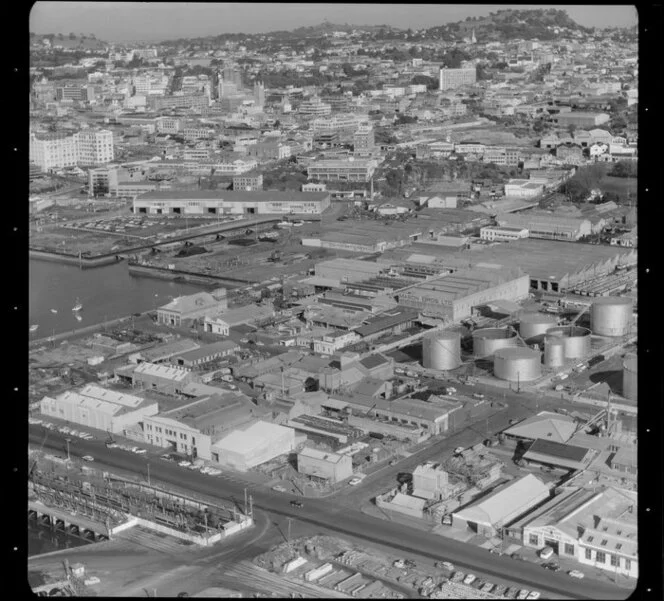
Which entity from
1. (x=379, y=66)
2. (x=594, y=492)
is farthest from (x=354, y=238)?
(x=379, y=66)

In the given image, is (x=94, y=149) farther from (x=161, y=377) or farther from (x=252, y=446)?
(x=252, y=446)

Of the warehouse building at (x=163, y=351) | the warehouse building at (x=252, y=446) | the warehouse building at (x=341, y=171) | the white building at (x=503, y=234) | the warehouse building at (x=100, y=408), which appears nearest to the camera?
the warehouse building at (x=252, y=446)

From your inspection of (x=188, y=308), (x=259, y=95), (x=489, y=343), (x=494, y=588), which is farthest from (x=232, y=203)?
(x=259, y=95)

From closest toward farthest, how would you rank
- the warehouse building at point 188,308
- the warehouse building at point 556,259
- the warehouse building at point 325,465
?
the warehouse building at point 325,465
the warehouse building at point 188,308
the warehouse building at point 556,259

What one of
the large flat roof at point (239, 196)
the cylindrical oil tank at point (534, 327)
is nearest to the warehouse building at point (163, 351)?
the cylindrical oil tank at point (534, 327)

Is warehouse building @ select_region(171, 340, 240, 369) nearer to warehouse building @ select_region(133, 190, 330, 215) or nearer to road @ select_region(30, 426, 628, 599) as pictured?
road @ select_region(30, 426, 628, 599)

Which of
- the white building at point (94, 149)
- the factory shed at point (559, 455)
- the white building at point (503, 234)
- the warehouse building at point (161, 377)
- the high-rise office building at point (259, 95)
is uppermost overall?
the high-rise office building at point (259, 95)

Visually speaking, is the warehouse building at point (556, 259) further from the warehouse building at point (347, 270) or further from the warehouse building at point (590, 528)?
the warehouse building at point (590, 528)
